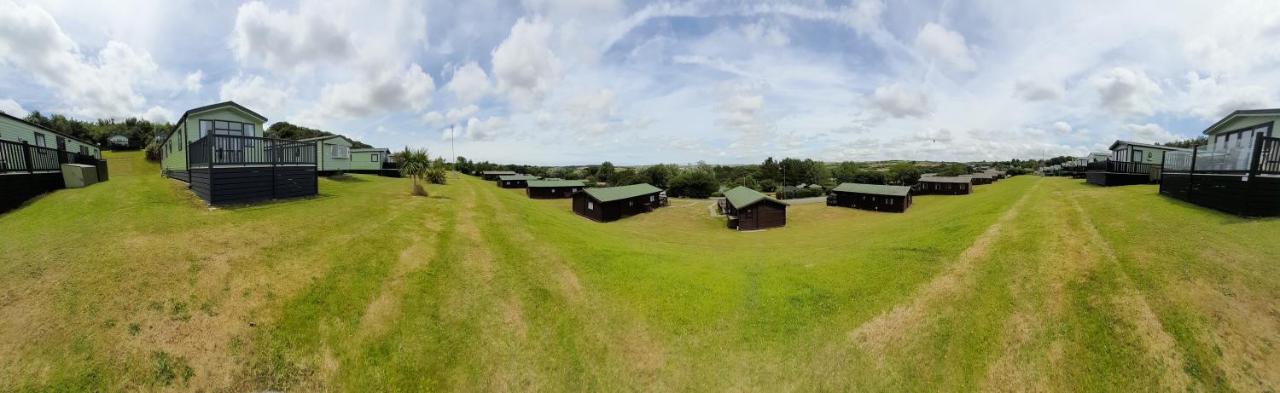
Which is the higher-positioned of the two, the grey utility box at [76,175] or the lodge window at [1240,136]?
the lodge window at [1240,136]

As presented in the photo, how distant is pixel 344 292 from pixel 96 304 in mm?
5155

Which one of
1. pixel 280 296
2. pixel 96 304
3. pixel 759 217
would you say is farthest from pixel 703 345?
pixel 759 217

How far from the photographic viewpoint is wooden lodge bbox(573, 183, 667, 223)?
1864 inches

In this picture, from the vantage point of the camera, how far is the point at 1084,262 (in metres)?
15.9

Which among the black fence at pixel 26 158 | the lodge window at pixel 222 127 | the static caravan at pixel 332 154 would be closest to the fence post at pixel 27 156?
the black fence at pixel 26 158

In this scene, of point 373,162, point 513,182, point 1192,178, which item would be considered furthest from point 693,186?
point 1192,178

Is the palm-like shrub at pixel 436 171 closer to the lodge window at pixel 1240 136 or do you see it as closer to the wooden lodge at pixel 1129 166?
the lodge window at pixel 1240 136

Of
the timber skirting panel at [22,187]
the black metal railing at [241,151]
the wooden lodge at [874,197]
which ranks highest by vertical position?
the black metal railing at [241,151]

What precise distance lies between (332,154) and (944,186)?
86.6m

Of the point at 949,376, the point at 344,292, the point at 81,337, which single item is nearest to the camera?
the point at 81,337

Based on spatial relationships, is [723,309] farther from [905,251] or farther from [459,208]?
[459,208]

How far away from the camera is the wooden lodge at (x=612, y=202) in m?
47.3

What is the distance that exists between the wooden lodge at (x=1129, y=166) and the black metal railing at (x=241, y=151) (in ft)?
219

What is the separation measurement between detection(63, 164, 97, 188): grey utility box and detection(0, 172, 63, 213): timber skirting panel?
1169mm
